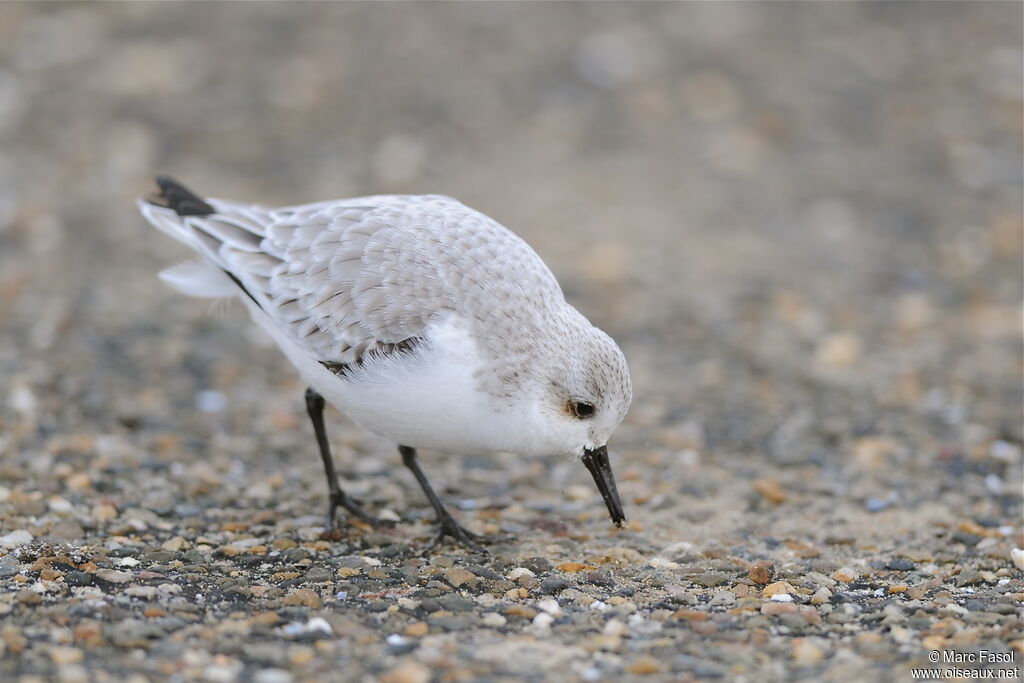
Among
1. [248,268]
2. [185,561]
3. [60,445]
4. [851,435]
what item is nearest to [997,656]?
[851,435]

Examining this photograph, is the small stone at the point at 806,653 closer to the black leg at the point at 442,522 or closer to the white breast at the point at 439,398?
the white breast at the point at 439,398

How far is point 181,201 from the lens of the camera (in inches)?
238

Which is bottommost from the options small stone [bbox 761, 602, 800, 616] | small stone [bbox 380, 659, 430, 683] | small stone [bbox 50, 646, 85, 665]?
small stone [bbox 50, 646, 85, 665]

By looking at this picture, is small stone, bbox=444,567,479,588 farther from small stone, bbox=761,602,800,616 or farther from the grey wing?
small stone, bbox=761,602,800,616

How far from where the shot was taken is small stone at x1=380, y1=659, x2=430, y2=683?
158 inches

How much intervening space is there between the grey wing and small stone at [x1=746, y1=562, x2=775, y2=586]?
178cm

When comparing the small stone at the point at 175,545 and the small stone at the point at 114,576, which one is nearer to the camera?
the small stone at the point at 114,576

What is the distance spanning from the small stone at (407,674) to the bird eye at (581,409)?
135 centimetres

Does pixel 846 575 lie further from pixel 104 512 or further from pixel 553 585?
pixel 104 512

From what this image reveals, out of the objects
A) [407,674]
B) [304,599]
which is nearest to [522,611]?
[407,674]

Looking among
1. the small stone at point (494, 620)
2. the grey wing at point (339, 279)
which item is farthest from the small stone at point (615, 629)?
the grey wing at point (339, 279)

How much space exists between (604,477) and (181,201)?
2.60 metres

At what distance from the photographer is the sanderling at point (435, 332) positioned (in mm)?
4918

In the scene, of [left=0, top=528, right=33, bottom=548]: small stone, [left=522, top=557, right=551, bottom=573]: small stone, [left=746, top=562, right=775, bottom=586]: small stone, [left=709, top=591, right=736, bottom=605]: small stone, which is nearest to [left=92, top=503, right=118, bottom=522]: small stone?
[left=0, top=528, right=33, bottom=548]: small stone
